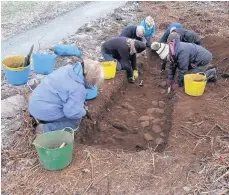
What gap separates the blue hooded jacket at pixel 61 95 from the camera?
4.46m

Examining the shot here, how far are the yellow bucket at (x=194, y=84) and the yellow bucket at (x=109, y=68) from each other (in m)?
1.55

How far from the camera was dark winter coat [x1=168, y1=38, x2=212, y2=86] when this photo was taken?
630cm

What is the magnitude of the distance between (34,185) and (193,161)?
2.15m

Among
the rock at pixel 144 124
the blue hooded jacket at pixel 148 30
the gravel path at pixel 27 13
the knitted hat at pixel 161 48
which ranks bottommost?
the gravel path at pixel 27 13

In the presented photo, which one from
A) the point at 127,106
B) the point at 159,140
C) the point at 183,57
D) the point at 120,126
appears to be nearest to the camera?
the point at 159,140

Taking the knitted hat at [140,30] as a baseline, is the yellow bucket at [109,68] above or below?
below

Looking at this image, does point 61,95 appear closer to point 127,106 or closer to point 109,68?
point 127,106

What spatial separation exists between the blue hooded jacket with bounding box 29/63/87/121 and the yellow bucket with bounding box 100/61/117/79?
2.37 meters

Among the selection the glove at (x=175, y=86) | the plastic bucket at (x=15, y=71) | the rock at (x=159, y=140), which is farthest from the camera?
the glove at (x=175, y=86)

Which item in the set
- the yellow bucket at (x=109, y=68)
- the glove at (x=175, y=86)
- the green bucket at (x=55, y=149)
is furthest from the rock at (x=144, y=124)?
the green bucket at (x=55, y=149)

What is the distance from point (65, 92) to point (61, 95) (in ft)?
0.27

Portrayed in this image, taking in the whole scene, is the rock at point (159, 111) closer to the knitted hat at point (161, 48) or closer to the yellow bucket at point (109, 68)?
the knitted hat at point (161, 48)

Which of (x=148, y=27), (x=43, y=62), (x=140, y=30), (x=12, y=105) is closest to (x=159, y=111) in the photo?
(x=140, y=30)

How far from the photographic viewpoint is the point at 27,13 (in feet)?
39.9
